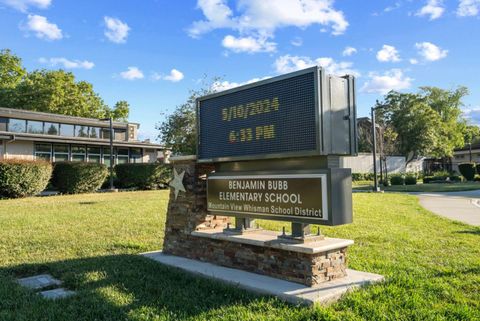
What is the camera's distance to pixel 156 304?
4078 millimetres

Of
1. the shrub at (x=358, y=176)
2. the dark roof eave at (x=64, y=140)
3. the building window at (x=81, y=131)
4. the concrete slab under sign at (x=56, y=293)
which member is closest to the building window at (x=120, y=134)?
the building window at (x=81, y=131)

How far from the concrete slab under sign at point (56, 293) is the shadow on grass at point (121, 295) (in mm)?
95

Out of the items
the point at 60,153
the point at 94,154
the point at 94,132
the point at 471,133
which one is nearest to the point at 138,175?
the point at 60,153

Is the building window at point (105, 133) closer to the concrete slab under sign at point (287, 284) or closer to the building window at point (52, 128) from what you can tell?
the building window at point (52, 128)

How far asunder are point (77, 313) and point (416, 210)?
1120 cm

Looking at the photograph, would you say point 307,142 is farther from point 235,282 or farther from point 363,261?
point 363,261

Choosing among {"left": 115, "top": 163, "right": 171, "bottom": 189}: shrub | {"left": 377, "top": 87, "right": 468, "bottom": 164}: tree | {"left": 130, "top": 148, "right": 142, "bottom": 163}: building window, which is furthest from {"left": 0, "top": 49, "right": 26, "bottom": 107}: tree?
{"left": 377, "top": 87, "right": 468, "bottom": 164}: tree

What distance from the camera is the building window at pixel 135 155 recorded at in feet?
108

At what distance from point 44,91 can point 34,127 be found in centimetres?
1208

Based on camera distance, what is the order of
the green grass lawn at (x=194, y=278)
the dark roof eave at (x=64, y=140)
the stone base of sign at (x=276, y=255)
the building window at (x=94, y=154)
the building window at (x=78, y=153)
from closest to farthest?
the green grass lawn at (x=194, y=278), the stone base of sign at (x=276, y=255), the dark roof eave at (x=64, y=140), the building window at (x=78, y=153), the building window at (x=94, y=154)

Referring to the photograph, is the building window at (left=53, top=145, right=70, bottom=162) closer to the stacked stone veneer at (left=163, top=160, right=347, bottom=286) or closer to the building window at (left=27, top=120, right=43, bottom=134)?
the building window at (left=27, top=120, right=43, bottom=134)

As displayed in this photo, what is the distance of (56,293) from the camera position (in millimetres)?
4590

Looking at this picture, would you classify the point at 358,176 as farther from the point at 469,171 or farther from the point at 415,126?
the point at 415,126

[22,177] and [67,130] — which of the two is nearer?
[22,177]
